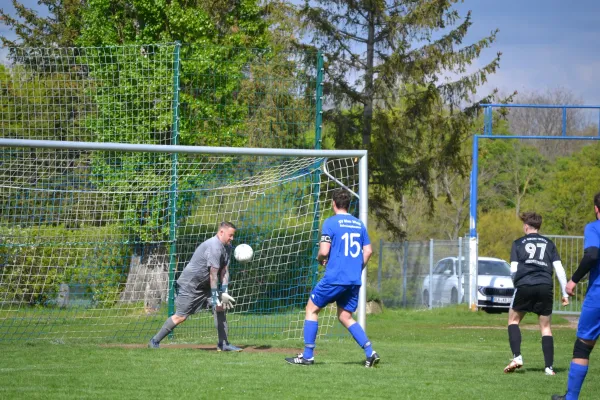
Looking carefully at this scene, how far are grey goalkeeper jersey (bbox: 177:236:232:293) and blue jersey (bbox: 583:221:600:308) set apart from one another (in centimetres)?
501

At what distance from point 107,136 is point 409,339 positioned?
6.53m

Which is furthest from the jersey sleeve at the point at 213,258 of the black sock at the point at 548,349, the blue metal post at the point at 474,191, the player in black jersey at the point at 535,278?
the blue metal post at the point at 474,191

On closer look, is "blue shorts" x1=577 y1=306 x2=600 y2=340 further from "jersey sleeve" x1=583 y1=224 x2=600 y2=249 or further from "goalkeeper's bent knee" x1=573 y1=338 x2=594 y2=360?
"jersey sleeve" x1=583 y1=224 x2=600 y2=249

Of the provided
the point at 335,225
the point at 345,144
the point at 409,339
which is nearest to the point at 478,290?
the point at 345,144

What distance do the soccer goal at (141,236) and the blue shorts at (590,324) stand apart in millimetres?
6463

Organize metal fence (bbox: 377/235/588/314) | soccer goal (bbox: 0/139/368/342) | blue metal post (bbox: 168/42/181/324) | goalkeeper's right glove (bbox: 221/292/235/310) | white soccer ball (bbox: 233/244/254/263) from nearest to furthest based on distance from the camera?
1. goalkeeper's right glove (bbox: 221/292/235/310)
2. white soccer ball (bbox: 233/244/254/263)
3. blue metal post (bbox: 168/42/181/324)
4. soccer goal (bbox: 0/139/368/342)
5. metal fence (bbox: 377/235/588/314)

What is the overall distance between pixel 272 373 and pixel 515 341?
2.80 m

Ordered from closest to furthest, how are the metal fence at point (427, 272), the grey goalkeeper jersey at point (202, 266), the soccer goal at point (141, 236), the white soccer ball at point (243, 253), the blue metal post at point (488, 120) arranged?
the grey goalkeeper jersey at point (202, 266) < the white soccer ball at point (243, 253) < the soccer goal at point (141, 236) < the blue metal post at point (488, 120) < the metal fence at point (427, 272)

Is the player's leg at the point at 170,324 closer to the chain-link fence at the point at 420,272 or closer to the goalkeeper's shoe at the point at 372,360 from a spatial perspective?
the goalkeeper's shoe at the point at 372,360

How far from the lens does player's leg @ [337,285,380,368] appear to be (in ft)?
29.1

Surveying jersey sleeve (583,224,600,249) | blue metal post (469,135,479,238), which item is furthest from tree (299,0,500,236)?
jersey sleeve (583,224,600,249)

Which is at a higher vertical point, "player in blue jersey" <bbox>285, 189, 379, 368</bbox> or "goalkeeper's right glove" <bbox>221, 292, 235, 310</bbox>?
"player in blue jersey" <bbox>285, 189, 379, 368</bbox>

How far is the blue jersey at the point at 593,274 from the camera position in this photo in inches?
264

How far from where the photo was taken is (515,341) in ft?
29.5
